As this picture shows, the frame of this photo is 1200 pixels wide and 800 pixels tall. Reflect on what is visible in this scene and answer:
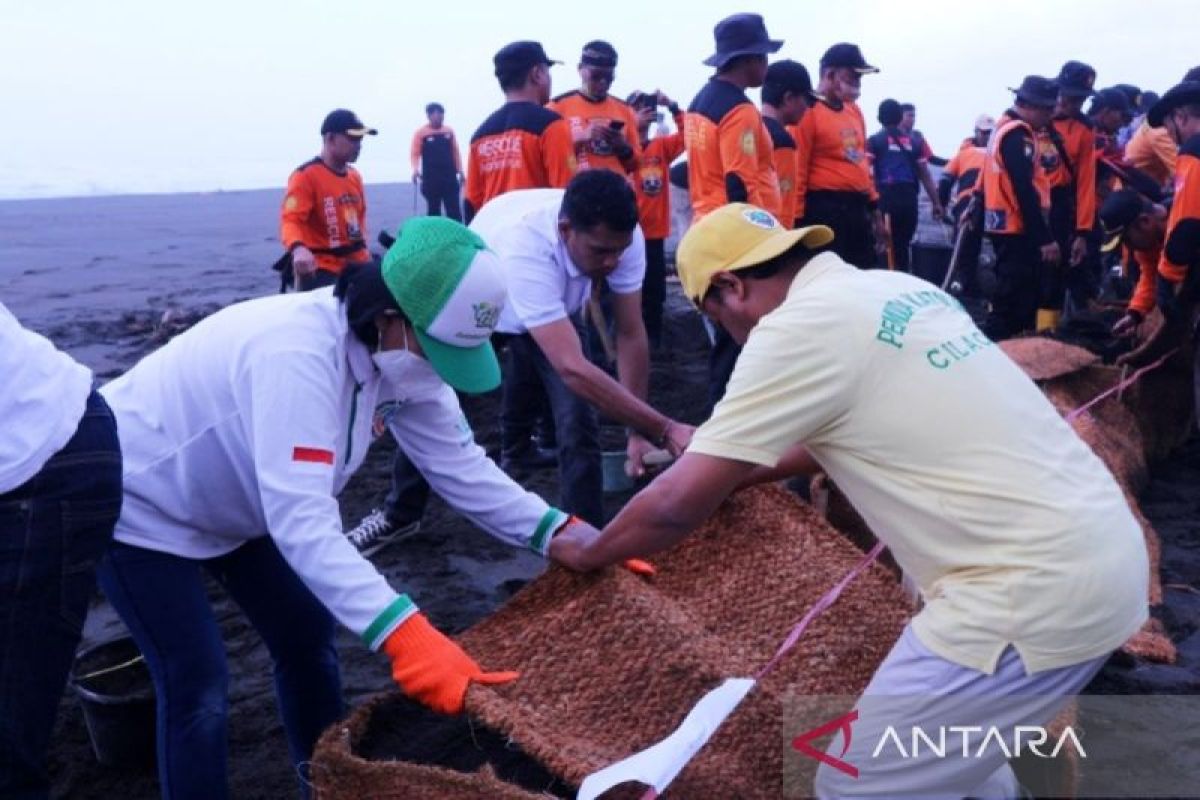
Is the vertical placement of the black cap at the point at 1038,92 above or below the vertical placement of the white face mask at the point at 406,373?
above

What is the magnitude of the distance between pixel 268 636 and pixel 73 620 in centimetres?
69

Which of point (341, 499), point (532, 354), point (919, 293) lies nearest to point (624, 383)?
point (532, 354)

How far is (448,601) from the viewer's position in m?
4.27

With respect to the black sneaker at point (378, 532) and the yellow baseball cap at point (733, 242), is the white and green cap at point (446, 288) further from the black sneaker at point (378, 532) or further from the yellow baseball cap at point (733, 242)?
the black sneaker at point (378, 532)

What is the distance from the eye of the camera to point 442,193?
14305 millimetres

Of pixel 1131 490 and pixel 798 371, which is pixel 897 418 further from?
pixel 1131 490

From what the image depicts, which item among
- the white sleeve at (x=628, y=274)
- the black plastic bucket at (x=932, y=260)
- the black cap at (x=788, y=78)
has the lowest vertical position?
the black plastic bucket at (x=932, y=260)

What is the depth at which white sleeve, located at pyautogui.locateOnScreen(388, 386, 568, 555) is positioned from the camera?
269 cm

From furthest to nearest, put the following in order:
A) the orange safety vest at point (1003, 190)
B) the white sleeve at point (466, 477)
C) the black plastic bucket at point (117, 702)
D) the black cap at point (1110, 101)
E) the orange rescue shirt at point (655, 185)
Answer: the black cap at point (1110, 101) < the orange rescue shirt at point (655, 185) < the orange safety vest at point (1003, 190) < the black plastic bucket at point (117, 702) < the white sleeve at point (466, 477)

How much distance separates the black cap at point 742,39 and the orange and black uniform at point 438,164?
9050 mm

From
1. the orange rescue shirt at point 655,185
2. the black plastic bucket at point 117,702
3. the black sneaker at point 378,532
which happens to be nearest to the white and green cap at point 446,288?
the black plastic bucket at point 117,702

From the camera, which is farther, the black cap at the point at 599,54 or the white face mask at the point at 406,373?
the black cap at the point at 599,54

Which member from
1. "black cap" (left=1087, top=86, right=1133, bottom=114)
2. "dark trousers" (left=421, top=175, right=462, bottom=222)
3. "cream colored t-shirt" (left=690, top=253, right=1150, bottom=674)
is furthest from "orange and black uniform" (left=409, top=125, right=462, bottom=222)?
"cream colored t-shirt" (left=690, top=253, right=1150, bottom=674)

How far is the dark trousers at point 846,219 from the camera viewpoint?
6660 mm
